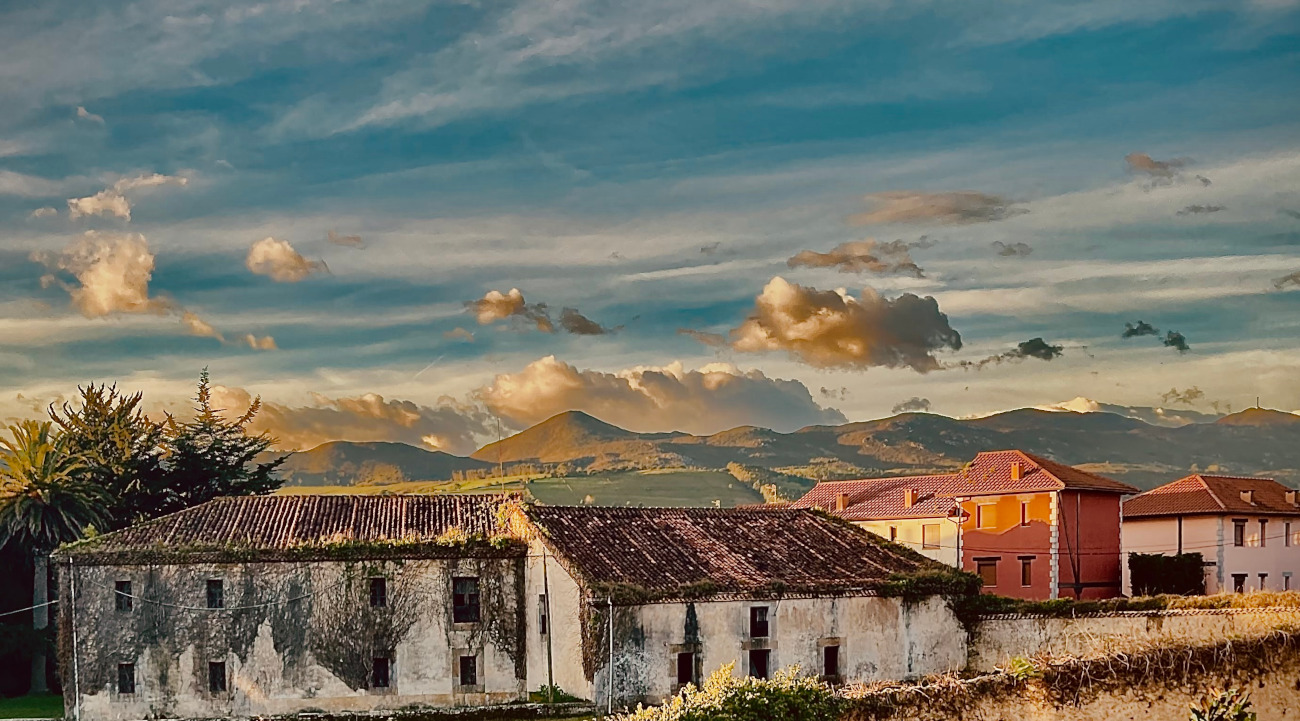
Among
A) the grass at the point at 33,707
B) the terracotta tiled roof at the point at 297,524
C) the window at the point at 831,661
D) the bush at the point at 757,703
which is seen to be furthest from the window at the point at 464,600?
the bush at the point at 757,703

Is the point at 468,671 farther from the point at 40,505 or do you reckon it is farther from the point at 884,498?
the point at 884,498

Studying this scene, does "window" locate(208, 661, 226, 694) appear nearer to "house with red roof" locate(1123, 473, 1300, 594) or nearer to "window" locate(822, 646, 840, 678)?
"window" locate(822, 646, 840, 678)

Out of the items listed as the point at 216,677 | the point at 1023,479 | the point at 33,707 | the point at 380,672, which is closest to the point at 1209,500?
the point at 1023,479

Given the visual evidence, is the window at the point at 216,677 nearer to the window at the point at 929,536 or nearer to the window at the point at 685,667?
the window at the point at 685,667

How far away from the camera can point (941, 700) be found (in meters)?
20.1

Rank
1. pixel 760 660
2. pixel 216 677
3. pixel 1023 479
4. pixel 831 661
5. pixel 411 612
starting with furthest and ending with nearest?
1. pixel 1023 479
2. pixel 411 612
3. pixel 216 677
4. pixel 831 661
5. pixel 760 660

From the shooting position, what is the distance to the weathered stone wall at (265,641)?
136ft

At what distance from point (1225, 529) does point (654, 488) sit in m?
101

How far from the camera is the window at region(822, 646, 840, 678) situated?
4039cm

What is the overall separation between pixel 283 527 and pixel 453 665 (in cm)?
726

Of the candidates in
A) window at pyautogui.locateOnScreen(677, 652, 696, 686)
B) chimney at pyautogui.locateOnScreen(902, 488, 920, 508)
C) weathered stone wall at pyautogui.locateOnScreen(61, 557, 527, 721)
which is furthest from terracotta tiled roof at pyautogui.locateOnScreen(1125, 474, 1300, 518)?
weathered stone wall at pyautogui.locateOnScreen(61, 557, 527, 721)

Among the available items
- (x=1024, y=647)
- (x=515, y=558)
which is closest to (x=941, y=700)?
(x=1024, y=647)

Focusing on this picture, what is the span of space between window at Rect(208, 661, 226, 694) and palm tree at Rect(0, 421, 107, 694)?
493 inches

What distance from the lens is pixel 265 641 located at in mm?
41750
